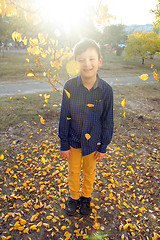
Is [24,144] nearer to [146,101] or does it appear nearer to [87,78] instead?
[87,78]

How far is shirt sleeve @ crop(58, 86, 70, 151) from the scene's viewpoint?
1769mm

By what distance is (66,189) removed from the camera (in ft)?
8.66

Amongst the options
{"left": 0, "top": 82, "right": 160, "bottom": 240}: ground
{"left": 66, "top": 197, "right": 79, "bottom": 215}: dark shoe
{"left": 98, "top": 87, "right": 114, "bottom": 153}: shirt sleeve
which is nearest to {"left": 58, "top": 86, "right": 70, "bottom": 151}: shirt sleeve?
{"left": 98, "top": 87, "right": 114, "bottom": 153}: shirt sleeve

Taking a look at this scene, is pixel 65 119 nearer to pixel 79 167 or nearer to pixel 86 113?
pixel 86 113

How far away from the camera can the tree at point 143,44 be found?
17203mm

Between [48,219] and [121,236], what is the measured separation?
3.10 ft

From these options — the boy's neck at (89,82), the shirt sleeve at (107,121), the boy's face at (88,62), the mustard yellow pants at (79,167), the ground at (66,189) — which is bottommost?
the ground at (66,189)

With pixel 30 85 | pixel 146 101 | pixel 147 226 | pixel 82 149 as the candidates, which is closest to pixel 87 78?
pixel 82 149

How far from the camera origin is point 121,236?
204 centimetres

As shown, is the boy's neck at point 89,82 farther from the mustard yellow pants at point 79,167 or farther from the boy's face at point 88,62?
the mustard yellow pants at point 79,167

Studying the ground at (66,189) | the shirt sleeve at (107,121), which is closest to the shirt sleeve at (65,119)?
the shirt sleeve at (107,121)

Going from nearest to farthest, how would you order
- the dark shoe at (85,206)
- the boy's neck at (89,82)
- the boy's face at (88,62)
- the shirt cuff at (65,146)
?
1. the boy's face at (88,62)
2. the boy's neck at (89,82)
3. the shirt cuff at (65,146)
4. the dark shoe at (85,206)

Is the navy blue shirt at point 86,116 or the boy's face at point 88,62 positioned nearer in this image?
the boy's face at point 88,62

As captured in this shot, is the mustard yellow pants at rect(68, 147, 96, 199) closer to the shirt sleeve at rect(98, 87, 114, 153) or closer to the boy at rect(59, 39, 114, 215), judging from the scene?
the boy at rect(59, 39, 114, 215)
